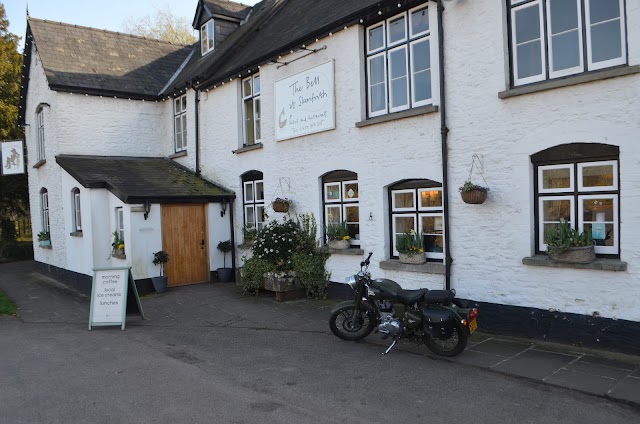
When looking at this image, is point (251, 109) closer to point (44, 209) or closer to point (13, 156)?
point (44, 209)

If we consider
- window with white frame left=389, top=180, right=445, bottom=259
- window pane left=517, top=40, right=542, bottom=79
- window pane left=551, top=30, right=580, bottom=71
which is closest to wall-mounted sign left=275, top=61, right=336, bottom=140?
window with white frame left=389, top=180, right=445, bottom=259

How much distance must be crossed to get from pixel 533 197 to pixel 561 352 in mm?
2230

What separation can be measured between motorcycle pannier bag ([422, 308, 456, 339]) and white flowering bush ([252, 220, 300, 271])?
4939 millimetres

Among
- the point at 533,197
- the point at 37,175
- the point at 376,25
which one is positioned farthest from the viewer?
the point at 37,175

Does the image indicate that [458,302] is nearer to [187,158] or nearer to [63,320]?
[63,320]

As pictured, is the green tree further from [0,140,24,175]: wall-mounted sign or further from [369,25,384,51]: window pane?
[369,25,384,51]: window pane

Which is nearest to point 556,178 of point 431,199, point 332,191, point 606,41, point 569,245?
point 569,245

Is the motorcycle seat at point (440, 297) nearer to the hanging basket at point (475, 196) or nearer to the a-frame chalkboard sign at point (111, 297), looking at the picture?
the hanging basket at point (475, 196)

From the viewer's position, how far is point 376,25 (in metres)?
10.1

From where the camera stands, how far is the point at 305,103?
11578mm

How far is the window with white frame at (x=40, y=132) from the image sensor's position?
58.1 ft

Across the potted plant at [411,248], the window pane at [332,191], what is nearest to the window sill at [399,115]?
the window pane at [332,191]

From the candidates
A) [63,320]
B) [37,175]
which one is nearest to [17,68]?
[37,175]

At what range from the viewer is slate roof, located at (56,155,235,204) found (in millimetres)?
13320
